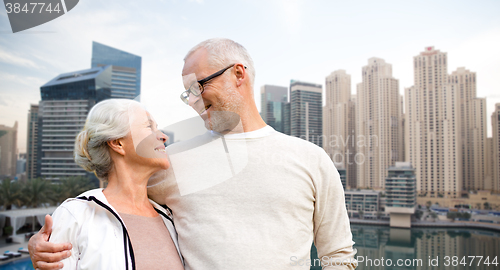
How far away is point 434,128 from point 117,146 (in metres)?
39.1

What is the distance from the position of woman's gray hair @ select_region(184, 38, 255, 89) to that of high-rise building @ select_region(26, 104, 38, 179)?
1538 inches

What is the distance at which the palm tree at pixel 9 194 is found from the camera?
63.9 ft

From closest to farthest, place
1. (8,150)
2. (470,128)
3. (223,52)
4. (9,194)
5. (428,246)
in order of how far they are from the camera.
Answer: (223,52)
(9,194)
(428,246)
(8,150)
(470,128)

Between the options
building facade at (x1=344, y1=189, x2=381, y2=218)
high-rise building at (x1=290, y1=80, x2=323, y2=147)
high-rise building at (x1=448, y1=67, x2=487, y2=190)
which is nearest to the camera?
high-rise building at (x1=290, y1=80, x2=323, y2=147)

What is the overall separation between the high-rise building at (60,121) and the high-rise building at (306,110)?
21.9 m

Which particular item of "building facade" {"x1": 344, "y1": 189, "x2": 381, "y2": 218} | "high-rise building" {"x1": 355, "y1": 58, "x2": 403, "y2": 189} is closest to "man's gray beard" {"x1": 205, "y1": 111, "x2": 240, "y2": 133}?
"building facade" {"x1": 344, "y1": 189, "x2": 381, "y2": 218}

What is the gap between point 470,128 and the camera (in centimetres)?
3444

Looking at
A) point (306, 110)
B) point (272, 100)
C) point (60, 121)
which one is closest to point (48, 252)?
point (272, 100)

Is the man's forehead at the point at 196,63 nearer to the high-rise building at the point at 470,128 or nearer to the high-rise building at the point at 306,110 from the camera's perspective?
the high-rise building at the point at 306,110

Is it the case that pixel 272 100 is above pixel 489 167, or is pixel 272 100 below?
above

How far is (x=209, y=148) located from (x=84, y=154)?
0.38m

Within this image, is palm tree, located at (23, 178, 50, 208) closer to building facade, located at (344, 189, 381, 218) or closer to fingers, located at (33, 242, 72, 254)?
fingers, located at (33, 242, 72, 254)

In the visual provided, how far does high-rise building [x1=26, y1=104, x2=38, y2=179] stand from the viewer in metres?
33.6

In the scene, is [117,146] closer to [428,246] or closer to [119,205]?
[119,205]
